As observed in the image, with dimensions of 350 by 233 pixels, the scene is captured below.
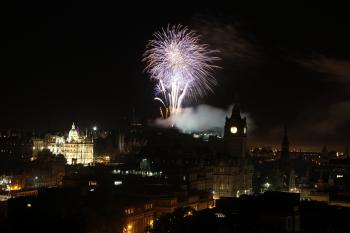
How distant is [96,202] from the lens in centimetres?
4719

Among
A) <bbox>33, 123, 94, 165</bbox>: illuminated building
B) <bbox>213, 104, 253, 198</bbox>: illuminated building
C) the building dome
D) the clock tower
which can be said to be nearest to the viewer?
<bbox>213, 104, 253, 198</bbox>: illuminated building

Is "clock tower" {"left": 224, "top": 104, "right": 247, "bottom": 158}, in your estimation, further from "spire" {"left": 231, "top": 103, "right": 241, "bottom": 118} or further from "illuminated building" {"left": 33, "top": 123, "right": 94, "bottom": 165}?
"illuminated building" {"left": 33, "top": 123, "right": 94, "bottom": 165}

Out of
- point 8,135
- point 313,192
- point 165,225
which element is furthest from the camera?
point 8,135

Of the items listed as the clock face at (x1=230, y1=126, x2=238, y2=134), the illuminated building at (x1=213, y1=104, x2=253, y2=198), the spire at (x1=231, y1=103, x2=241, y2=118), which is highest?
the spire at (x1=231, y1=103, x2=241, y2=118)

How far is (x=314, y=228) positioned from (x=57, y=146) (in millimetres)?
71560

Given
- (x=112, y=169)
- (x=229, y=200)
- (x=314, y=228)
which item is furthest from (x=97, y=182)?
(x=314, y=228)

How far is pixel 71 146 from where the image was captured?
108062 millimetres

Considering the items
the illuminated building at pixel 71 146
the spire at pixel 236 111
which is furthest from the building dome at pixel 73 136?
the spire at pixel 236 111

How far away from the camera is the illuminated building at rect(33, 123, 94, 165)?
4193 inches

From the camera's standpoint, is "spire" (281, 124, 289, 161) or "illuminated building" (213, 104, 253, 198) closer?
"illuminated building" (213, 104, 253, 198)

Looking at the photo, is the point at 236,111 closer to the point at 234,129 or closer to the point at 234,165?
the point at 234,129

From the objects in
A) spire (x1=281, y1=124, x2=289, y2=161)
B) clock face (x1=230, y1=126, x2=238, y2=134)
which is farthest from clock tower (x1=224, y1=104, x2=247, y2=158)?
spire (x1=281, y1=124, x2=289, y2=161)

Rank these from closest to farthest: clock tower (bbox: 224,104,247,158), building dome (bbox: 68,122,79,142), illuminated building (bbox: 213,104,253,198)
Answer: illuminated building (bbox: 213,104,253,198) → clock tower (bbox: 224,104,247,158) → building dome (bbox: 68,122,79,142)

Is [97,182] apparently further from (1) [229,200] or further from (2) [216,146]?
(2) [216,146]
